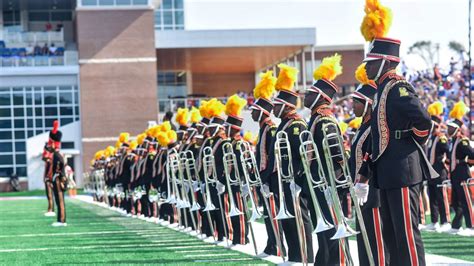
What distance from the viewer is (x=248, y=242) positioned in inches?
632

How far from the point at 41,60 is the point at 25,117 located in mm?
3935

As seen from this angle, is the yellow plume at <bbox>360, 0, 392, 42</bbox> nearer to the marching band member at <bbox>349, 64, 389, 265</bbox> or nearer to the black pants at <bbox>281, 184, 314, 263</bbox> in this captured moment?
the marching band member at <bbox>349, 64, 389, 265</bbox>

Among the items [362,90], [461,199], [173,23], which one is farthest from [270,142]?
[173,23]

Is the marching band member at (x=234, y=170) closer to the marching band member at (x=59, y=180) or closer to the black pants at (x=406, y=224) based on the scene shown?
the black pants at (x=406, y=224)

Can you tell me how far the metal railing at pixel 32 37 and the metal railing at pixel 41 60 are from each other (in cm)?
317

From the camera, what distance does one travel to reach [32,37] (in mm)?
67938

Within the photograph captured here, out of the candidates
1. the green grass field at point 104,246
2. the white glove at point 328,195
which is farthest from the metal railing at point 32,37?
the white glove at point 328,195

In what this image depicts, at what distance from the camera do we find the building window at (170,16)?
89.4 metres

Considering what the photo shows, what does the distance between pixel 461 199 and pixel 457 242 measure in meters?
2.56

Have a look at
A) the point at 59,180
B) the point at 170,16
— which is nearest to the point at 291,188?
the point at 59,180

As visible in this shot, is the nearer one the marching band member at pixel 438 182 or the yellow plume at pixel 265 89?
the yellow plume at pixel 265 89

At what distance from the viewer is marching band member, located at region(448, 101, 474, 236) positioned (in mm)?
18125

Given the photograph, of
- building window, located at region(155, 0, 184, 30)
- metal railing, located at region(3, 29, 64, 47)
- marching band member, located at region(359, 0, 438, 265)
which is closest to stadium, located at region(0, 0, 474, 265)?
marching band member, located at region(359, 0, 438, 265)

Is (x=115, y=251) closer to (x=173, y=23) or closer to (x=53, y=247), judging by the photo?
(x=53, y=247)
